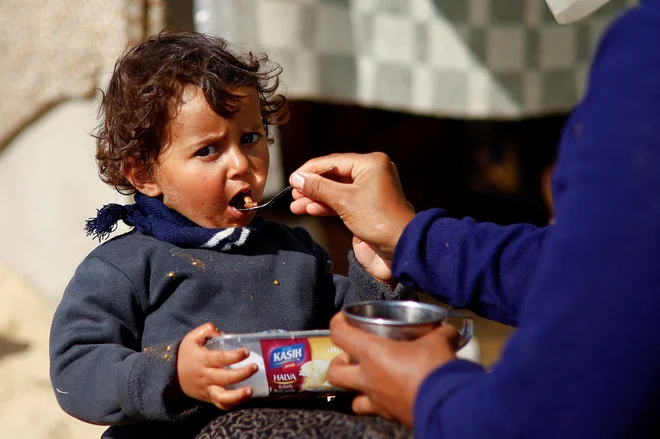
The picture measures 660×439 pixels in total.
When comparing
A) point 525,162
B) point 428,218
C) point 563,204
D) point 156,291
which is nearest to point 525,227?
point 428,218

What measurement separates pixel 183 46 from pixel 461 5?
1895 millimetres

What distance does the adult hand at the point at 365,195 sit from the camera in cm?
174

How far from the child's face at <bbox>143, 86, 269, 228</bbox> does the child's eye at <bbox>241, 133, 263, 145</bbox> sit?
1cm

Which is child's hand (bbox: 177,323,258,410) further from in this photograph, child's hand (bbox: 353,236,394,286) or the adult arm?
child's hand (bbox: 353,236,394,286)

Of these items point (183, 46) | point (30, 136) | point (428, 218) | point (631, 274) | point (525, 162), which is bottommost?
point (525, 162)

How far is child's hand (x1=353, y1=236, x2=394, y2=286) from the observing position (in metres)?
1.92

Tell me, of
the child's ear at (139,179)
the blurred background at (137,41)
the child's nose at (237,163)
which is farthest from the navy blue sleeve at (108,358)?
the blurred background at (137,41)

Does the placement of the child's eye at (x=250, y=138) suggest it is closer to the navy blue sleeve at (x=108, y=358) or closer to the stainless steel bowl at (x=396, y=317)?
the navy blue sleeve at (x=108, y=358)

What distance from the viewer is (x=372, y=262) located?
6.34 ft

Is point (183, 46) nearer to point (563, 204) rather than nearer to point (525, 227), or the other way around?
point (525, 227)

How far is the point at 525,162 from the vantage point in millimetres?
6594

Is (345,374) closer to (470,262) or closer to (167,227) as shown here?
(470,262)

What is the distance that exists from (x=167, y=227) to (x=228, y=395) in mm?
520

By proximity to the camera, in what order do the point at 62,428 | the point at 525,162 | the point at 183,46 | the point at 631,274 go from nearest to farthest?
1. the point at 631,274
2. the point at 183,46
3. the point at 62,428
4. the point at 525,162
